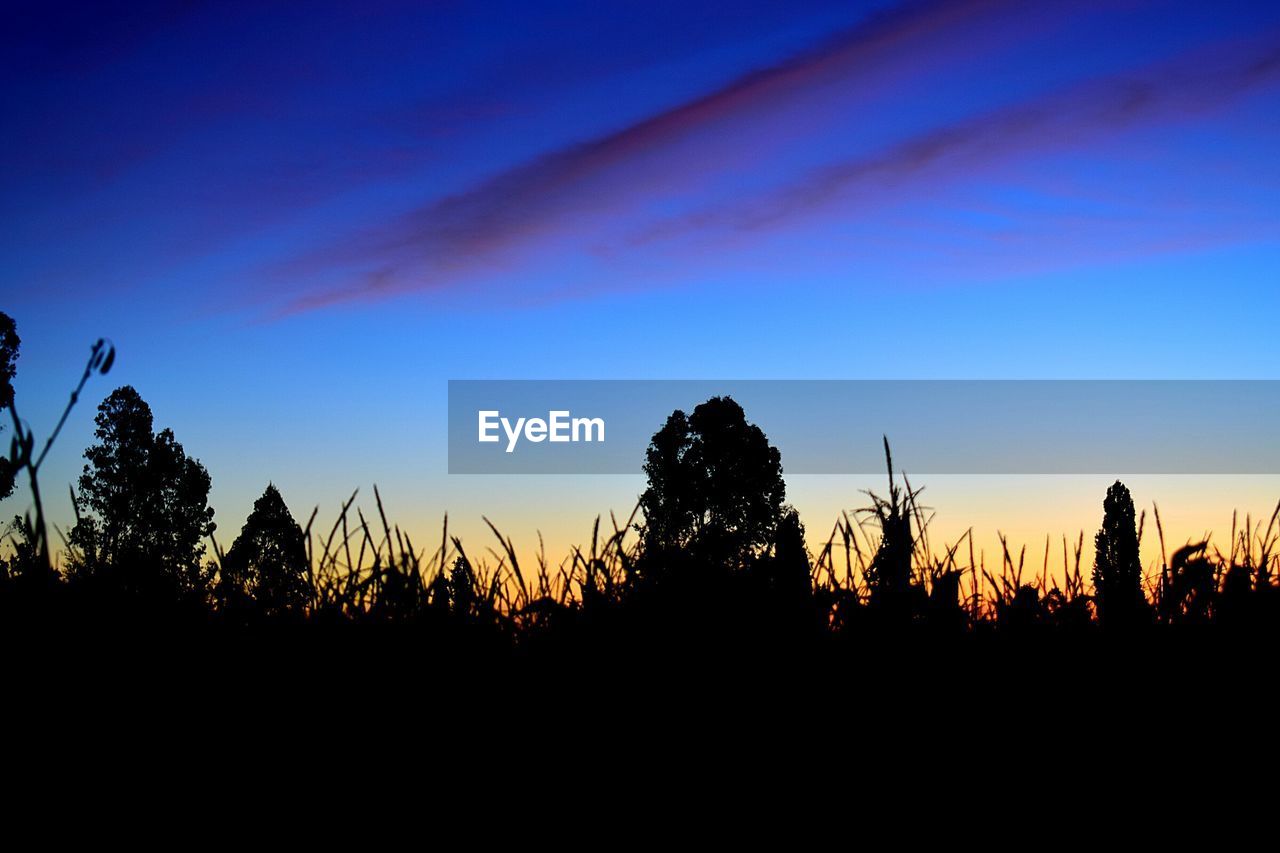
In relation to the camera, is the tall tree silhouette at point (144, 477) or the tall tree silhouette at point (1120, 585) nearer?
the tall tree silhouette at point (1120, 585)

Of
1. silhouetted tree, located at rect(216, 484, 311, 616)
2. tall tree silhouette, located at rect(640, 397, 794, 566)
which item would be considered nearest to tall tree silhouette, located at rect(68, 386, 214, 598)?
tall tree silhouette, located at rect(640, 397, 794, 566)

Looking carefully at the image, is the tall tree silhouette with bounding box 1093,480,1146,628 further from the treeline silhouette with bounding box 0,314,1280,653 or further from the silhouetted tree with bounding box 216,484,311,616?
the silhouetted tree with bounding box 216,484,311,616

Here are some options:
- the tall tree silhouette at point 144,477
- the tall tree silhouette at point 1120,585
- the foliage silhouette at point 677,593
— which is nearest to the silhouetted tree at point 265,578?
the foliage silhouette at point 677,593

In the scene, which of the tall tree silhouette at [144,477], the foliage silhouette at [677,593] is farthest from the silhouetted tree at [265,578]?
the tall tree silhouette at [144,477]

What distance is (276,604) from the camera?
14.9ft

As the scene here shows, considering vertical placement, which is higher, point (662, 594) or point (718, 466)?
point (718, 466)

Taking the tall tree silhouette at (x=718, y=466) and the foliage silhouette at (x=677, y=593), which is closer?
the foliage silhouette at (x=677, y=593)

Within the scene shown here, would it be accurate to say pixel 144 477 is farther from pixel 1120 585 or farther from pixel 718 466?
pixel 1120 585

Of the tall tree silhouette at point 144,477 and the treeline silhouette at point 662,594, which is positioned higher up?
the tall tree silhouette at point 144,477

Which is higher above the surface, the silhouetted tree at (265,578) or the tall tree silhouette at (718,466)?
the tall tree silhouette at (718,466)

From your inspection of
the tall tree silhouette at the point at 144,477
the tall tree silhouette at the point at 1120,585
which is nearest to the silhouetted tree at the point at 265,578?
the tall tree silhouette at the point at 1120,585

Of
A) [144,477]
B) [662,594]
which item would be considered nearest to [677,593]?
[662,594]

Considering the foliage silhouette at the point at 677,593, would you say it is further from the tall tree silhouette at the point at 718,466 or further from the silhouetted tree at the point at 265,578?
the tall tree silhouette at the point at 718,466

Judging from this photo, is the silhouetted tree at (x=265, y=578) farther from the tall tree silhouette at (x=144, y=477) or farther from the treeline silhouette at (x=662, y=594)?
the tall tree silhouette at (x=144, y=477)
